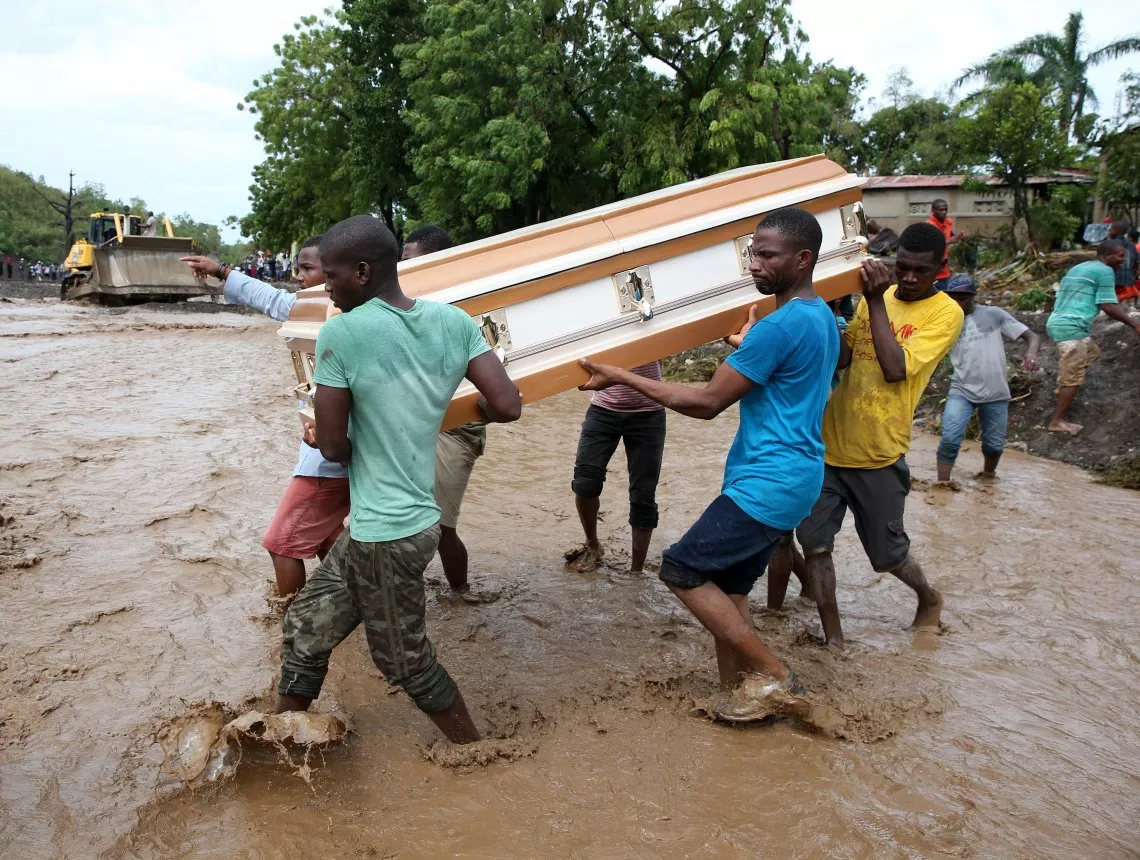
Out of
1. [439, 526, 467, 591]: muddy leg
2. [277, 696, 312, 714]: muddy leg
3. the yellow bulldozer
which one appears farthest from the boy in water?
the yellow bulldozer

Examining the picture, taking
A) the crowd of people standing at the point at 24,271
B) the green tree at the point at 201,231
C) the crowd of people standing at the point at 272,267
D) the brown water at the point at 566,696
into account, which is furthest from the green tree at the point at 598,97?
the green tree at the point at 201,231

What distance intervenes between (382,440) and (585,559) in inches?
97.4

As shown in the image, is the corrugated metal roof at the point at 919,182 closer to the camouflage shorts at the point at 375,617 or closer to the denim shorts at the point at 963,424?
the denim shorts at the point at 963,424

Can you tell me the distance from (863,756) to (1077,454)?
224 inches

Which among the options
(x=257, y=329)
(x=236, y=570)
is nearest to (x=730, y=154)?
(x=257, y=329)

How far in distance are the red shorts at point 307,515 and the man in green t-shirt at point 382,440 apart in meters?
0.80

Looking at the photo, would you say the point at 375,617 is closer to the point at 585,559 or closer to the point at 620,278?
the point at 620,278

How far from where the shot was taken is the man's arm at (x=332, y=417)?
232 cm

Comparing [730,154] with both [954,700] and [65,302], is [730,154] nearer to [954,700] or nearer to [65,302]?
[954,700]

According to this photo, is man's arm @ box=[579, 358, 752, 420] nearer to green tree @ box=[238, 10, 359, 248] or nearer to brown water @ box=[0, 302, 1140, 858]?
brown water @ box=[0, 302, 1140, 858]

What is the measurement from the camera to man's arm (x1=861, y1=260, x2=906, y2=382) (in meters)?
3.26

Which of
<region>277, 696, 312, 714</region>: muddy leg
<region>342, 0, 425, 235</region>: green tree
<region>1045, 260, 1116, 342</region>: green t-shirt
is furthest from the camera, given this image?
<region>342, 0, 425, 235</region>: green tree

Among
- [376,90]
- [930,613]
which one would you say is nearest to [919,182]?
[376,90]

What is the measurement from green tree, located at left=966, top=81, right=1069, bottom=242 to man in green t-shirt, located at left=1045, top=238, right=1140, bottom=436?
7.27 metres
